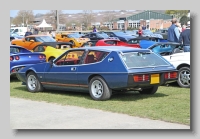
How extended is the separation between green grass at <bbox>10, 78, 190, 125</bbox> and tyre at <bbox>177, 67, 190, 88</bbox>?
0.20 metres

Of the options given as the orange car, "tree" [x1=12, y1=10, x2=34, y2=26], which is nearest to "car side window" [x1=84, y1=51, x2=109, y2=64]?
"tree" [x1=12, y1=10, x2=34, y2=26]

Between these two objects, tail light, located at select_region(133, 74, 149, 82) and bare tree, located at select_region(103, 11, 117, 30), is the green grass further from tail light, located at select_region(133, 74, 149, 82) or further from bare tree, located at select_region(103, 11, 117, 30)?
bare tree, located at select_region(103, 11, 117, 30)

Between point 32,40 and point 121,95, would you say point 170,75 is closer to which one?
point 121,95

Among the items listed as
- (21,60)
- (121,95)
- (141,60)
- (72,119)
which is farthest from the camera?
(21,60)

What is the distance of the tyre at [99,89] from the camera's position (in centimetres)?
872

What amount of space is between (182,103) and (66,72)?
2994mm

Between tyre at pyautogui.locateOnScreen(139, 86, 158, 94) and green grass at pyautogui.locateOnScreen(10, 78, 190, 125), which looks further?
tyre at pyautogui.locateOnScreen(139, 86, 158, 94)

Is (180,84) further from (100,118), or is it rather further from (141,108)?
(100,118)

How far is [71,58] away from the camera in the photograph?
9891 mm

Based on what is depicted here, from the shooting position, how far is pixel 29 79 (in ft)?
35.0

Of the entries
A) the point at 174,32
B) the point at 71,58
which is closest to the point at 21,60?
the point at 71,58

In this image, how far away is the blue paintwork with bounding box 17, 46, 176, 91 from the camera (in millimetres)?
8427

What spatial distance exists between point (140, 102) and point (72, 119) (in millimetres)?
2048

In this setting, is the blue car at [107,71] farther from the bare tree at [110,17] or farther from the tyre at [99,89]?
the bare tree at [110,17]
